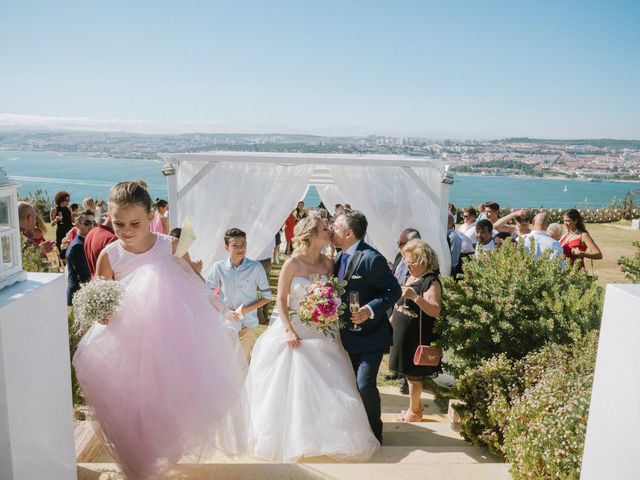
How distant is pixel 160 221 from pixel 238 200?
145 centimetres

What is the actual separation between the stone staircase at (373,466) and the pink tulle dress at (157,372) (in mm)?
158

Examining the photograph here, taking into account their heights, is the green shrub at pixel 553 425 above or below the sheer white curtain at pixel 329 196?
below

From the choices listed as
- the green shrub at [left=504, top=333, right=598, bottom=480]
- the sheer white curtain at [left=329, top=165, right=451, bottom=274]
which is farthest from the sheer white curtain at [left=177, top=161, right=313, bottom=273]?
the green shrub at [left=504, top=333, right=598, bottom=480]

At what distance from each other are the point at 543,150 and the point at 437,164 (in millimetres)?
140588

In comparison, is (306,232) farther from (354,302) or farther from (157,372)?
(157,372)

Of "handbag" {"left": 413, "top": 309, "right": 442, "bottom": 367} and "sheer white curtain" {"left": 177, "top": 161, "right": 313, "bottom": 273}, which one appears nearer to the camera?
"handbag" {"left": 413, "top": 309, "right": 442, "bottom": 367}

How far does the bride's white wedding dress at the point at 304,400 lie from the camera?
3592mm

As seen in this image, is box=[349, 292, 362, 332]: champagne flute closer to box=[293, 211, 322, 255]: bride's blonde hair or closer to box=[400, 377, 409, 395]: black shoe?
box=[293, 211, 322, 255]: bride's blonde hair

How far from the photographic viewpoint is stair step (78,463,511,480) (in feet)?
9.66

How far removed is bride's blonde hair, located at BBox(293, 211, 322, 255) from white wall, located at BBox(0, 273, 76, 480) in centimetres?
201

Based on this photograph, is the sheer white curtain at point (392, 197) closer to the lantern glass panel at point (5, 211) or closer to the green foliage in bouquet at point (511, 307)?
the green foliage in bouquet at point (511, 307)

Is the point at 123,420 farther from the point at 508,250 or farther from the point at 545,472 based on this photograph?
the point at 508,250

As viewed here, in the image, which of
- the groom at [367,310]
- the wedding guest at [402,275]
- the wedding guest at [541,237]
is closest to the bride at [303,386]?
the groom at [367,310]

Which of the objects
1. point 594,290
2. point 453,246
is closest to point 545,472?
point 594,290
